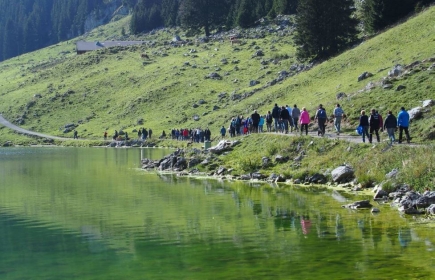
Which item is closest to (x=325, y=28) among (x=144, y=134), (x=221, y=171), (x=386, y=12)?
(x=386, y=12)

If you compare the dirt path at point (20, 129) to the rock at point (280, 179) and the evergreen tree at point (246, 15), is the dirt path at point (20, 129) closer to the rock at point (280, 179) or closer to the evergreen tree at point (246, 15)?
the evergreen tree at point (246, 15)

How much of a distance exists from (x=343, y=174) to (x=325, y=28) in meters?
64.7

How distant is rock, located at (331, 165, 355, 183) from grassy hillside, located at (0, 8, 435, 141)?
5.83 m

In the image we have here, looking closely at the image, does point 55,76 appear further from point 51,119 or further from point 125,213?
point 125,213

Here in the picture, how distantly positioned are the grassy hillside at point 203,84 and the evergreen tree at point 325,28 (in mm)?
5696

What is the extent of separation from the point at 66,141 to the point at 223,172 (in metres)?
67.5

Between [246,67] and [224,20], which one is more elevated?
[224,20]

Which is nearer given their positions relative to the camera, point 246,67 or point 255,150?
point 255,150

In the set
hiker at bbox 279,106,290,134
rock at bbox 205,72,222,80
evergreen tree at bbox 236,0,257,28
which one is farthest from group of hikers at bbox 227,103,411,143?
evergreen tree at bbox 236,0,257,28

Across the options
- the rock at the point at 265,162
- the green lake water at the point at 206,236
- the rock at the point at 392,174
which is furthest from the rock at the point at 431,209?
the rock at the point at 265,162

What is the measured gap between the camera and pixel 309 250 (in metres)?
21.2

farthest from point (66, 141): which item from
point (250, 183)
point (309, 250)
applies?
point (309, 250)

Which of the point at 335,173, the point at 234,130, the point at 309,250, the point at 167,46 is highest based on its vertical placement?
the point at 167,46

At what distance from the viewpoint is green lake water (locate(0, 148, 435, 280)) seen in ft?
62.8
